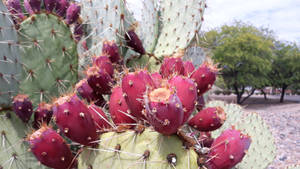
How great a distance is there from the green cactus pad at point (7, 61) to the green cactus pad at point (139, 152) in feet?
2.16

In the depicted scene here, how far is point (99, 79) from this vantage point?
1108 mm

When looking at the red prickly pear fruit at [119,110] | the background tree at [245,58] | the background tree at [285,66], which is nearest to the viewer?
the red prickly pear fruit at [119,110]

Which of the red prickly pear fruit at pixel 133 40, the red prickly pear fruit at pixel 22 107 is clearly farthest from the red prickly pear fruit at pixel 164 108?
the red prickly pear fruit at pixel 133 40

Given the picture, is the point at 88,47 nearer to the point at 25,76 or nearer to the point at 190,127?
the point at 25,76

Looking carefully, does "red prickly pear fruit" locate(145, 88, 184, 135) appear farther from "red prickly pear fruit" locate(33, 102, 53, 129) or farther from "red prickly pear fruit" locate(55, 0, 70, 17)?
"red prickly pear fruit" locate(55, 0, 70, 17)

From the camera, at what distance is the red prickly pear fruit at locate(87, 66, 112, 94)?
1095 mm

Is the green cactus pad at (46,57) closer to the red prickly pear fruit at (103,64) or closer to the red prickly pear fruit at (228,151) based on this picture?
the red prickly pear fruit at (103,64)

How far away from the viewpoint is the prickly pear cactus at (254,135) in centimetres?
228

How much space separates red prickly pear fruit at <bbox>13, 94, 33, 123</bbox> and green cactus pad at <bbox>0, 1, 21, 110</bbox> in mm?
128

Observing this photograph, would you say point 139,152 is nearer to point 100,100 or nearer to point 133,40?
point 100,100

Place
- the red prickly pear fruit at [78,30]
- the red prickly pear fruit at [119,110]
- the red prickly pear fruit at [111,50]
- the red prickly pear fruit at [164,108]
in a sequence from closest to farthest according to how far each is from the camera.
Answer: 1. the red prickly pear fruit at [164,108]
2. the red prickly pear fruit at [119,110]
3. the red prickly pear fruit at [111,50]
4. the red prickly pear fruit at [78,30]

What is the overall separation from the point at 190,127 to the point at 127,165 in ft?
1.15

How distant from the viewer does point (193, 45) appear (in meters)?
2.43

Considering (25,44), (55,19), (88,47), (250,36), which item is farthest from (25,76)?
(250,36)
